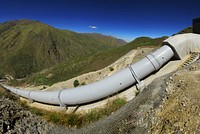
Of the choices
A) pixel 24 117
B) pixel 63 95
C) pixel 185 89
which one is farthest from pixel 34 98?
pixel 185 89

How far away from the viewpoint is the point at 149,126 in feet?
29.2

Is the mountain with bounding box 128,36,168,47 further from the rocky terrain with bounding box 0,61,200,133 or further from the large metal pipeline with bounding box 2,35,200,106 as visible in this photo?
the rocky terrain with bounding box 0,61,200,133

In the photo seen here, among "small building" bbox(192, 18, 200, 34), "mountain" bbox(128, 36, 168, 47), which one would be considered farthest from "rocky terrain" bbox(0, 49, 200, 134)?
"mountain" bbox(128, 36, 168, 47)

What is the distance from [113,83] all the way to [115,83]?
0.65ft

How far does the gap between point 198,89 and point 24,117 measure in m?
8.91

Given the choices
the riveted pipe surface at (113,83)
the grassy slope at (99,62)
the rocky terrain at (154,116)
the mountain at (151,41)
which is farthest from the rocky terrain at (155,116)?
the mountain at (151,41)

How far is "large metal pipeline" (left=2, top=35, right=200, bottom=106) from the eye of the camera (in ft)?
62.7

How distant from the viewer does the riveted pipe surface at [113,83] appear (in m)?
19.1

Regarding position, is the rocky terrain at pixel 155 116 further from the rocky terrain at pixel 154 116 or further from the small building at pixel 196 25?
the small building at pixel 196 25

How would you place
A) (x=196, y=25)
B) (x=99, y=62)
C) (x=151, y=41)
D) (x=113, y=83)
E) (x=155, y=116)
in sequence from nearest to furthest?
(x=155, y=116) < (x=113, y=83) < (x=196, y=25) < (x=99, y=62) < (x=151, y=41)

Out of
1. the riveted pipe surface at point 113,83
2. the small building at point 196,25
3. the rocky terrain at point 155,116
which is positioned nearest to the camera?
the rocky terrain at point 155,116

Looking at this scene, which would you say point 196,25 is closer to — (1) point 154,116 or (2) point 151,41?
(1) point 154,116

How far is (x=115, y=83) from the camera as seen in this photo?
62.8ft

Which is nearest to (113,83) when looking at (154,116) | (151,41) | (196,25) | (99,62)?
(154,116)
